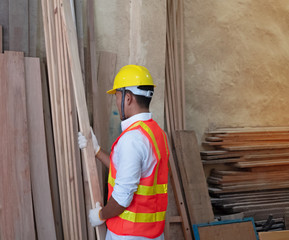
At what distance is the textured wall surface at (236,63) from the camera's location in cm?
453

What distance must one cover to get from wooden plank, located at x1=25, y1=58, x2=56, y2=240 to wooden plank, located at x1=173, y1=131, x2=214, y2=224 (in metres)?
1.61

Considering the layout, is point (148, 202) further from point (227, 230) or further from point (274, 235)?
point (227, 230)

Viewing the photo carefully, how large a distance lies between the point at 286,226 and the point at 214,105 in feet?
5.82

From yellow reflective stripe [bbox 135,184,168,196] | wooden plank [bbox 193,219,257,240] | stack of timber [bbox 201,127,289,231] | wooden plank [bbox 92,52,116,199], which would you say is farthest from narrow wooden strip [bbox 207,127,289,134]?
yellow reflective stripe [bbox 135,184,168,196]

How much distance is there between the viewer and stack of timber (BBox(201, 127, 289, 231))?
427 cm

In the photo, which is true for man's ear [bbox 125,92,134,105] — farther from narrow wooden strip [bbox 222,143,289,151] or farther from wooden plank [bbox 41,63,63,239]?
narrow wooden strip [bbox 222,143,289,151]

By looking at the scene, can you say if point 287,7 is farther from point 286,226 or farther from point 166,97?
point 286,226

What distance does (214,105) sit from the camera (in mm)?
4656

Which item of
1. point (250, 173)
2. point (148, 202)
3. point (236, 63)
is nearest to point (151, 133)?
point (148, 202)

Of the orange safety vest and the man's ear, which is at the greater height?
the man's ear

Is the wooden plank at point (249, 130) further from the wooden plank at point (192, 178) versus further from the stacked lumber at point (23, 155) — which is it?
the stacked lumber at point (23, 155)

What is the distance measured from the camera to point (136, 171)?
202 cm

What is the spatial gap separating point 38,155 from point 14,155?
19 centimetres

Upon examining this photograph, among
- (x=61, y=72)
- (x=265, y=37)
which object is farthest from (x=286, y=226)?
(x=61, y=72)
